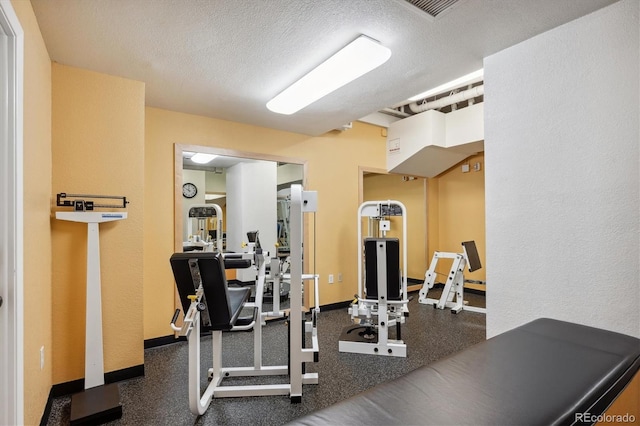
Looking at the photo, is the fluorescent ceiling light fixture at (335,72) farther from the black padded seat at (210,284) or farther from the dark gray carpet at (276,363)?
the dark gray carpet at (276,363)

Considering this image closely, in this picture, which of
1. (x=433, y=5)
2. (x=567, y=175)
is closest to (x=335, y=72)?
(x=433, y=5)

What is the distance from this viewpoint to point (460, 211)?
535cm

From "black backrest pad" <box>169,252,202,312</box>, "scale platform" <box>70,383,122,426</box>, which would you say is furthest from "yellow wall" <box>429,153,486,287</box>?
"scale platform" <box>70,383,122,426</box>

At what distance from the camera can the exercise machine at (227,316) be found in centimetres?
176

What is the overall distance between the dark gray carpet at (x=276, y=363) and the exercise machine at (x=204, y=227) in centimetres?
96

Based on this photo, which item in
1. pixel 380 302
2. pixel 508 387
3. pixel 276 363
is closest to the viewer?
pixel 508 387

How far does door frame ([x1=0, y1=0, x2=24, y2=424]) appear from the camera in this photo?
1305 mm

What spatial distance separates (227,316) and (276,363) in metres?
1.10

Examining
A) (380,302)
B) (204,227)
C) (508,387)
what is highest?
(204,227)

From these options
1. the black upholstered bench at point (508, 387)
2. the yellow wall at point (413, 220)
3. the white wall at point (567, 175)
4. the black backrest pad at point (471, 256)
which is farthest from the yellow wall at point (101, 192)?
the black backrest pad at point (471, 256)

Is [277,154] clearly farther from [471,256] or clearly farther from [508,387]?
[508,387]

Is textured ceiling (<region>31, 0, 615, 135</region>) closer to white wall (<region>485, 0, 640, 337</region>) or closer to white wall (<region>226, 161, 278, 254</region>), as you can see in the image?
white wall (<region>485, 0, 640, 337</region>)

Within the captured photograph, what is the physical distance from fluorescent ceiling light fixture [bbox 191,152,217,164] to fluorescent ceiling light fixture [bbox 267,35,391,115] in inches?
39.4

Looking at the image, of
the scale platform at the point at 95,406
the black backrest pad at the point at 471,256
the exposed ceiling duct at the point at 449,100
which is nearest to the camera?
the scale platform at the point at 95,406
